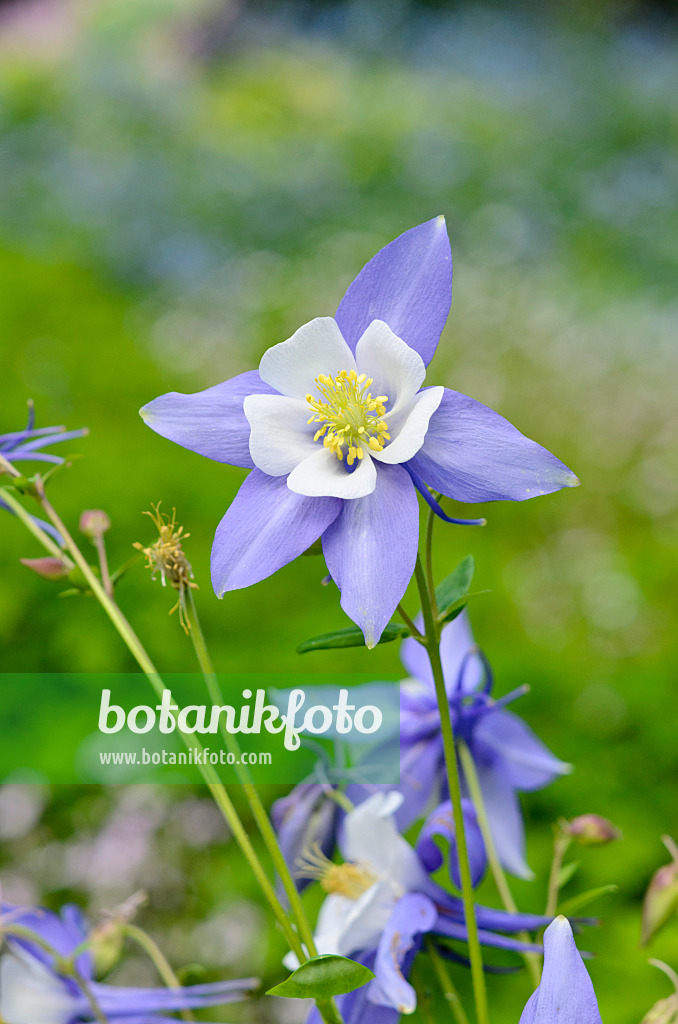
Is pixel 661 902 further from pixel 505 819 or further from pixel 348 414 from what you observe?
pixel 348 414

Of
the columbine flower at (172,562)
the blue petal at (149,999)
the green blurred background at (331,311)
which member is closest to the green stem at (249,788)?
the columbine flower at (172,562)

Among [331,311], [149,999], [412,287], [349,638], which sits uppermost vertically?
[331,311]

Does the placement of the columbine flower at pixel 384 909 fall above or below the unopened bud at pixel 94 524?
below

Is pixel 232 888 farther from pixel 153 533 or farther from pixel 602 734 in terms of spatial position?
pixel 153 533

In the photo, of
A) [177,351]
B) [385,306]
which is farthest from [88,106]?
[385,306]

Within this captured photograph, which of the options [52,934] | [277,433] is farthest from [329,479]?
[52,934]

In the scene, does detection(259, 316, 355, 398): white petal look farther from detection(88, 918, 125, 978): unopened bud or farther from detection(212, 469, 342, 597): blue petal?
detection(88, 918, 125, 978): unopened bud

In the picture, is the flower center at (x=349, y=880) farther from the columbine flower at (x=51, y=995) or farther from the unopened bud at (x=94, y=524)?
the unopened bud at (x=94, y=524)
